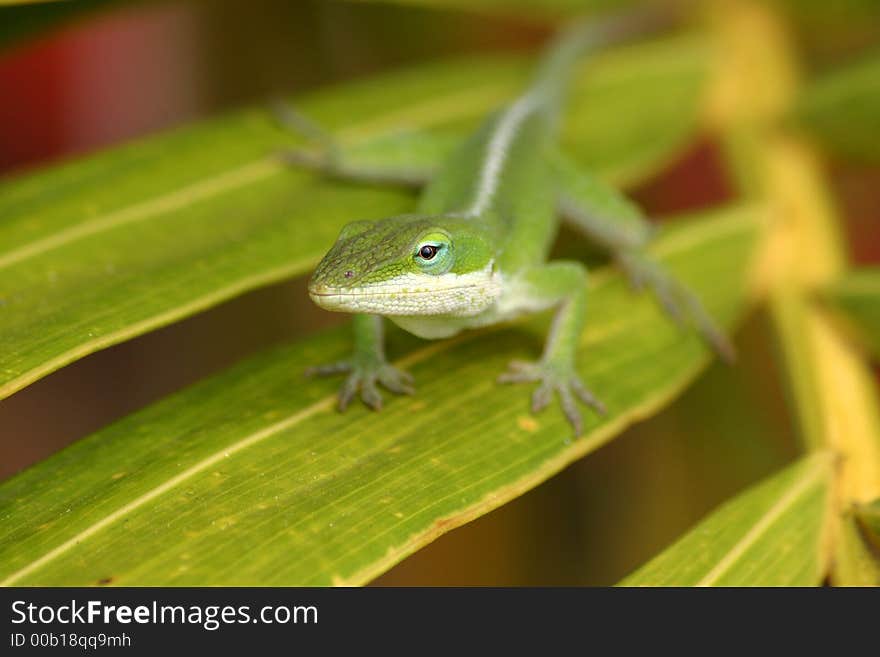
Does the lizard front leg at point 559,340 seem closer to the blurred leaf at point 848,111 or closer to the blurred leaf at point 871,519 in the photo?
the blurred leaf at point 871,519

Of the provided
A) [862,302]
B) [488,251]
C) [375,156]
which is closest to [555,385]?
[488,251]

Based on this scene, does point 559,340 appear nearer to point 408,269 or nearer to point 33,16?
point 408,269

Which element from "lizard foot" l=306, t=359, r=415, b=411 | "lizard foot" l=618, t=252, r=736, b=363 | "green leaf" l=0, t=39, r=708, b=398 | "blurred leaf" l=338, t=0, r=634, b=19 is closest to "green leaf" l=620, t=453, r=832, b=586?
"lizard foot" l=618, t=252, r=736, b=363

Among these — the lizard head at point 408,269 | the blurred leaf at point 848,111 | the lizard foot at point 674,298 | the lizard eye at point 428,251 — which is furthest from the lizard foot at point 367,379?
the blurred leaf at point 848,111

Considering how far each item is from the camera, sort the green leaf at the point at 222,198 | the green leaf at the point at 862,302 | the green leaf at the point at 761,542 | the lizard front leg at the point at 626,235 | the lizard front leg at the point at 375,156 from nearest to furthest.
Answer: the green leaf at the point at 761,542, the green leaf at the point at 222,198, the green leaf at the point at 862,302, the lizard front leg at the point at 626,235, the lizard front leg at the point at 375,156

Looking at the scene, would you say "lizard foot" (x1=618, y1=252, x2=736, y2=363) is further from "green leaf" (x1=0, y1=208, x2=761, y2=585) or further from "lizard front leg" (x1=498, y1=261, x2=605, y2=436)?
"lizard front leg" (x1=498, y1=261, x2=605, y2=436)

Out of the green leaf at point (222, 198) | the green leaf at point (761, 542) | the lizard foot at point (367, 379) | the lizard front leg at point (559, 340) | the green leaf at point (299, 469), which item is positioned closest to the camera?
the green leaf at point (299, 469)

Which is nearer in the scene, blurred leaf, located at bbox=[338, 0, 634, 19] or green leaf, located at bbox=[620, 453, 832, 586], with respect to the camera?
green leaf, located at bbox=[620, 453, 832, 586]
